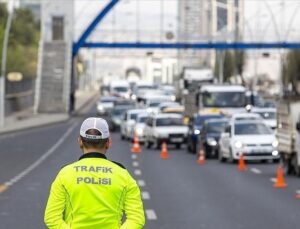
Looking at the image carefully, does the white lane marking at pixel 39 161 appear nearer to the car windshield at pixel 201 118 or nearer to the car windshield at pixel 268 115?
the car windshield at pixel 201 118

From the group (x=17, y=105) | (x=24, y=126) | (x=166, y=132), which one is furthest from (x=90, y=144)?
(x=17, y=105)

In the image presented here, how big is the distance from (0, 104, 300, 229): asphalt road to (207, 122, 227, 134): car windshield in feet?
4.37

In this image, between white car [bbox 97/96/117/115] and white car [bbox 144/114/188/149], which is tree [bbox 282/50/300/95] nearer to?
white car [bbox 97/96/117/115]

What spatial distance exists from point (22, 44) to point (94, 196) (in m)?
131

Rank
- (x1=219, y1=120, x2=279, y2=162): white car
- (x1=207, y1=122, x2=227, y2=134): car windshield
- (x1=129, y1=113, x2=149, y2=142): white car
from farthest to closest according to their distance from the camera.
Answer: (x1=129, y1=113, x2=149, y2=142): white car < (x1=207, y1=122, x2=227, y2=134): car windshield < (x1=219, y1=120, x2=279, y2=162): white car

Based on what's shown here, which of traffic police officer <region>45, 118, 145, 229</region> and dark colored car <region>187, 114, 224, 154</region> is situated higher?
traffic police officer <region>45, 118, 145, 229</region>

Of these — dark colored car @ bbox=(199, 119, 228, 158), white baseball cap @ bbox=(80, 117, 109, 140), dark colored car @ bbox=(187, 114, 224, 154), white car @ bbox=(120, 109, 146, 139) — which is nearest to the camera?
white baseball cap @ bbox=(80, 117, 109, 140)

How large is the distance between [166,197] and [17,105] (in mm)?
78787

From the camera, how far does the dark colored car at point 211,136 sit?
42438 mm

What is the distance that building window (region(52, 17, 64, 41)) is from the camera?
109500 millimetres

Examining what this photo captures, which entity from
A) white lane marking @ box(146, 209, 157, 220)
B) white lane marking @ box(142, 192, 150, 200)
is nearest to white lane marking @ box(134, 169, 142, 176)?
white lane marking @ box(142, 192, 150, 200)

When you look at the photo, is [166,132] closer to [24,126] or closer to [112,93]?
[24,126]

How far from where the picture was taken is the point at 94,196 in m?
7.47

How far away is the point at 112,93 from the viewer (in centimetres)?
13850
